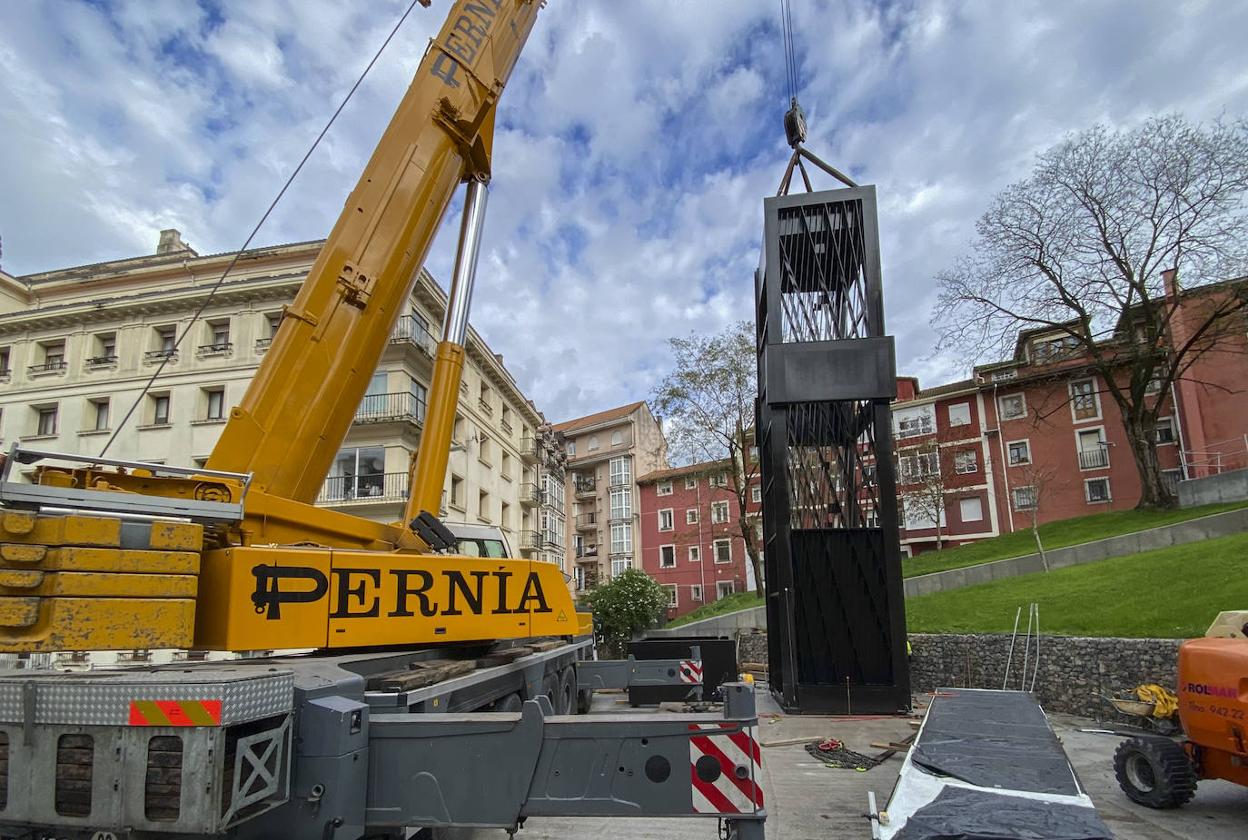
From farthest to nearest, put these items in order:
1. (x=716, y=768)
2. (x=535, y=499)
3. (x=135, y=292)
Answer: (x=535, y=499) → (x=135, y=292) → (x=716, y=768)

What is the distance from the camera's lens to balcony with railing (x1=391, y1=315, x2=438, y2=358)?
23.8 m

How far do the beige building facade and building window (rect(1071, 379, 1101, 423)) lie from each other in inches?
1050

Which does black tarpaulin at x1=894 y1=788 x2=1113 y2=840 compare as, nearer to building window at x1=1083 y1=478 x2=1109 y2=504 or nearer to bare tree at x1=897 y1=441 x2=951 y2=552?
bare tree at x1=897 y1=441 x2=951 y2=552

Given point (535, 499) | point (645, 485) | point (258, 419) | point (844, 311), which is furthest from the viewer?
point (645, 485)

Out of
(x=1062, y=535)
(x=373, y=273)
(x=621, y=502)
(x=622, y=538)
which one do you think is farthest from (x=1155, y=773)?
(x=621, y=502)

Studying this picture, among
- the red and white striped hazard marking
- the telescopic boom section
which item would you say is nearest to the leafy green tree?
the telescopic boom section

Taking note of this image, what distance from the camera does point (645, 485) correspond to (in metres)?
53.9

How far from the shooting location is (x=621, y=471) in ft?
183

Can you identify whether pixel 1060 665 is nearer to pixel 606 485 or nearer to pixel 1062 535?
pixel 1062 535

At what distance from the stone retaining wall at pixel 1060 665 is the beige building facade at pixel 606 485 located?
37.9 meters

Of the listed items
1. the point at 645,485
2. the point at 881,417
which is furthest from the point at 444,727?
the point at 645,485

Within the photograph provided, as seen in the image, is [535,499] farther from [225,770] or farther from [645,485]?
[225,770]

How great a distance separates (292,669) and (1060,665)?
13.3 m

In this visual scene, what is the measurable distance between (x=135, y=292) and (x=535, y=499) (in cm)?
2088
